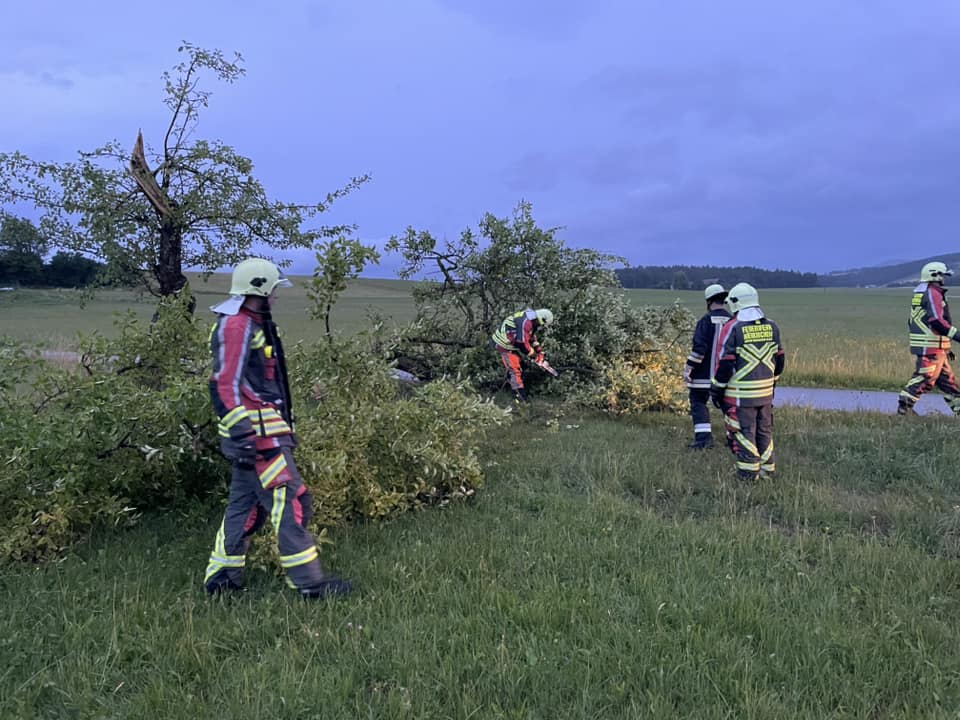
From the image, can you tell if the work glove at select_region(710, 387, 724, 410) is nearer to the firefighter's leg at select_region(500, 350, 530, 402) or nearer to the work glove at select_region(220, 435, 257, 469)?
the firefighter's leg at select_region(500, 350, 530, 402)

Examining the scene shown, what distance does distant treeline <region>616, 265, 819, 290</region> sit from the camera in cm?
7342

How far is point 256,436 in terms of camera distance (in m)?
3.49

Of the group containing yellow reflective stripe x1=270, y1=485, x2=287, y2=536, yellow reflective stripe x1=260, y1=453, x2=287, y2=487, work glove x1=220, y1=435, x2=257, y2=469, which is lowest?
yellow reflective stripe x1=270, y1=485, x2=287, y2=536

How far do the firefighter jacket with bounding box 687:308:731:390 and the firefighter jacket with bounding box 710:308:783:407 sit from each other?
987 mm

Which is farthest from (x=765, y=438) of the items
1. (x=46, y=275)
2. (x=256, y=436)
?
(x=46, y=275)

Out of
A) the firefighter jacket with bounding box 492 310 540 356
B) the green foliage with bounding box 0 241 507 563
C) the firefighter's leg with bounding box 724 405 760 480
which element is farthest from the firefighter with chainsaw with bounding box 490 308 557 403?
the firefighter's leg with bounding box 724 405 760 480

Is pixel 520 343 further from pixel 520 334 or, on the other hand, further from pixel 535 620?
pixel 535 620

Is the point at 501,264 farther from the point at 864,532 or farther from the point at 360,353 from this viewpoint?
the point at 864,532

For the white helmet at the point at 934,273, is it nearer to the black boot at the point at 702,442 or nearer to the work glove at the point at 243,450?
the black boot at the point at 702,442

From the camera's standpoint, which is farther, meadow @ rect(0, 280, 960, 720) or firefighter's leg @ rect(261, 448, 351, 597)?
firefighter's leg @ rect(261, 448, 351, 597)

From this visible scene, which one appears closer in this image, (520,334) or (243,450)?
(243,450)

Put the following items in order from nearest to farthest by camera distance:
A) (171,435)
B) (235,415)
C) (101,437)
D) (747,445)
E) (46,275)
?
(235,415) → (101,437) → (171,435) → (747,445) → (46,275)

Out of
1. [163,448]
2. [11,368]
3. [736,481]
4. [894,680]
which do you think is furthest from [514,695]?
[11,368]

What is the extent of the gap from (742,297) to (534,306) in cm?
537
